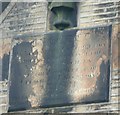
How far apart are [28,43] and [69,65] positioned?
3.24ft

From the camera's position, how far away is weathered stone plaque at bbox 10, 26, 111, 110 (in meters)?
17.3

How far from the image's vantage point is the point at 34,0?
732 inches

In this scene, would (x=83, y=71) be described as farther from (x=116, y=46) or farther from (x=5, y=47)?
(x=5, y=47)

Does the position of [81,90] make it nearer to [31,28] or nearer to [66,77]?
[66,77]

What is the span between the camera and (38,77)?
17.8 metres

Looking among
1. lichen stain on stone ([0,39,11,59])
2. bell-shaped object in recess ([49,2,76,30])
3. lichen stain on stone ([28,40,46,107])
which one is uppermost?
bell-shaped object in recess ([49,2,76,30])

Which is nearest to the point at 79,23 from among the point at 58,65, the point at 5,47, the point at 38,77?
the point at 58,65

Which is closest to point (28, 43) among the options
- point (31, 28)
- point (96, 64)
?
point (31, 28)

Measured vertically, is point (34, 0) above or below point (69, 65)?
above

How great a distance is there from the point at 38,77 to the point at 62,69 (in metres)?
0.45

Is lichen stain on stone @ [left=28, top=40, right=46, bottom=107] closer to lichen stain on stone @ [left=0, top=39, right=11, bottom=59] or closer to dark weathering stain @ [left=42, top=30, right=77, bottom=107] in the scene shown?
dark weathering stain @ [left=42, top=30, right=77, bottom=107]

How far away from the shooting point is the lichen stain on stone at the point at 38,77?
17.7 meters

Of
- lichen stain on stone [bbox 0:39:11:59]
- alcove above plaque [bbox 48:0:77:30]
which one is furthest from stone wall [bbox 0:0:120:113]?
alcove above plaque [bbox 48:0:77:30]

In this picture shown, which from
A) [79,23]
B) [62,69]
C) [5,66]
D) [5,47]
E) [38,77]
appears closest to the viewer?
[62,69]
